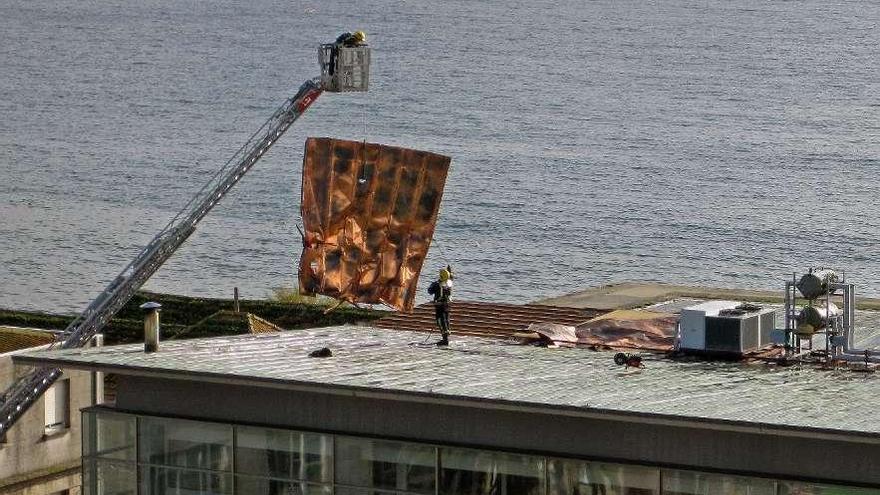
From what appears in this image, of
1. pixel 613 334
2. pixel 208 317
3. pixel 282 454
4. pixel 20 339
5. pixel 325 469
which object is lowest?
pixel 325 469

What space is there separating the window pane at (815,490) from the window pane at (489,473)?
498 centimetres

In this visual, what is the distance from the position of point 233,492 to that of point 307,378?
2.95 meters

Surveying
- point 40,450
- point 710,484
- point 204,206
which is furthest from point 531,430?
point 40,450

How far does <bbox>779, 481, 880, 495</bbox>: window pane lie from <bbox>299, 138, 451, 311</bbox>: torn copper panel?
1966cm

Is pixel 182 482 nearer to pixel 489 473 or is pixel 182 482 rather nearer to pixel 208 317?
pixel 489 473

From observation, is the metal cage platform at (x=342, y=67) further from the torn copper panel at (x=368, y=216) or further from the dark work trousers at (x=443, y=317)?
the dark work trousers at (x=443, y=317)

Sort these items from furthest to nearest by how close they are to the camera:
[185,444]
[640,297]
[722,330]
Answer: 1. [640,297]
2. [722,330]
3. [185,444]

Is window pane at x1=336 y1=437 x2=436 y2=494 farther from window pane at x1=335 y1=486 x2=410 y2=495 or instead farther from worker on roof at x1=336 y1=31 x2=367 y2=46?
worker on roof at x1=336 y1=31 x2=367 y2=46

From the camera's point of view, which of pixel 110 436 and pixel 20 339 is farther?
pixel 20 339

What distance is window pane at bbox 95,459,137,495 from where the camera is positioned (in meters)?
41.2

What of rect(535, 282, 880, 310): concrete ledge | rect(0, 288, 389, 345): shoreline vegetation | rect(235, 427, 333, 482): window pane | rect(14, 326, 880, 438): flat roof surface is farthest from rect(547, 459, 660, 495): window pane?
rect(0, 288, 389, 345): shoreline vegetation

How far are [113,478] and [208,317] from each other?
5299 centimetres

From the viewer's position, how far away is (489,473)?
37906 millimetres

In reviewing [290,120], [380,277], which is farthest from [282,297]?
[380,277]
